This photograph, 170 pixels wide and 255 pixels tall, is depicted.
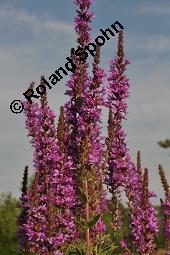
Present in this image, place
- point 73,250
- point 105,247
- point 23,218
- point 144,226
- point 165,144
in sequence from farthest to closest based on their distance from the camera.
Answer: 1. point 165,144
2. point 23,218
3. point 144,226
4. point 105,247
5. point 73,250

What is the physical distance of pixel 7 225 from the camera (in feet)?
129

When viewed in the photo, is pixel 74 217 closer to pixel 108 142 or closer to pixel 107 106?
pixel 108 142

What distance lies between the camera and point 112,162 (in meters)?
12.2

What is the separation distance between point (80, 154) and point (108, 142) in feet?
2.54

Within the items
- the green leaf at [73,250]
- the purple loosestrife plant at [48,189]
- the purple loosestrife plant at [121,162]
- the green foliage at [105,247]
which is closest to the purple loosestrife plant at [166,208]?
the purple loosestrife plant at [121,162]

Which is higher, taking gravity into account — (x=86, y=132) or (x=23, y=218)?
(x=86, y=132)

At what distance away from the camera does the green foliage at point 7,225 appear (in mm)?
37491

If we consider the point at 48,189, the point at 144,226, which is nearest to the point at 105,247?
the point at 144,226

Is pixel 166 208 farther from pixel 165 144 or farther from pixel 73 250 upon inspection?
pixel 165 144

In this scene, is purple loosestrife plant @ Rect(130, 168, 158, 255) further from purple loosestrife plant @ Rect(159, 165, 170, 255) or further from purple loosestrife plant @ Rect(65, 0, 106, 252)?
purple loosestrife plant @ Rect(159, 165, 170, 255)

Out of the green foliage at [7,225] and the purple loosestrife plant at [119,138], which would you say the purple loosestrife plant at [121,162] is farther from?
the green foliage at [7,225]

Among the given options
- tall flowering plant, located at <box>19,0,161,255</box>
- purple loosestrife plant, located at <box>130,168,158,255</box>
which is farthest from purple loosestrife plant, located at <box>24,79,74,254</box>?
purple loosestrife plant, located at <box>130,168,158,255</box>

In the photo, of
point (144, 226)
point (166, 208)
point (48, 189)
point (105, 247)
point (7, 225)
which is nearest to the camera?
point (105, 247)

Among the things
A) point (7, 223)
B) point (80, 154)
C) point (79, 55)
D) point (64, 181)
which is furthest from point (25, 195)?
point (7, 223)
